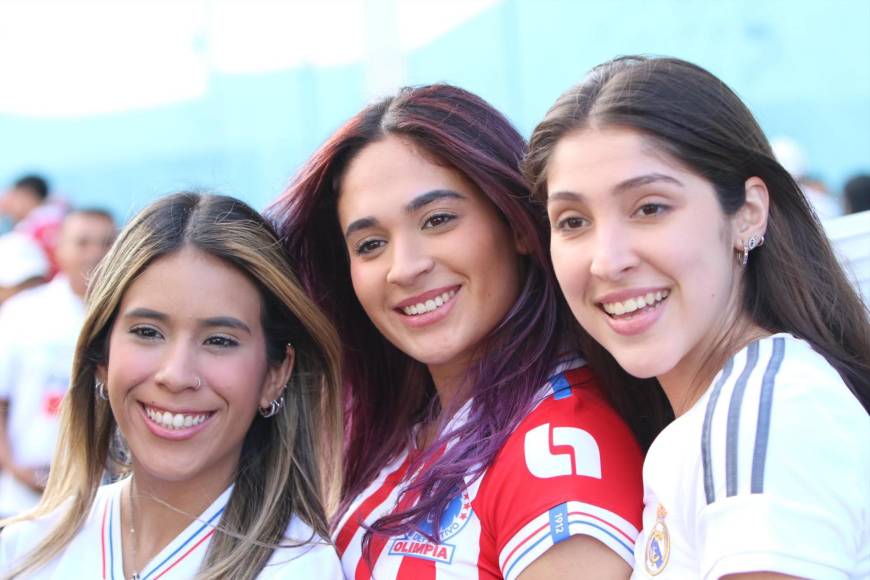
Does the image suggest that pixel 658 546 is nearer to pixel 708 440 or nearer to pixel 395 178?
pixel 708 440

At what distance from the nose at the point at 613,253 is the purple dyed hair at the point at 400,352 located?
1.54 feet

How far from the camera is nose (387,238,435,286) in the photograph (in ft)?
7.75

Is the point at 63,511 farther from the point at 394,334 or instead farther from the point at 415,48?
the point at 415,48

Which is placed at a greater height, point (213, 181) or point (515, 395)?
point (213, 181)

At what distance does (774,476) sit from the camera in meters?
1.47

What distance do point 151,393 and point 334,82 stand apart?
3953 millimetres

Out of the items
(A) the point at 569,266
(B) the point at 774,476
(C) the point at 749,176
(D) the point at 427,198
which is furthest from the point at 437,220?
(B) the point at 774,476

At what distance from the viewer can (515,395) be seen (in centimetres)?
228

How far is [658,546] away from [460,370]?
86 centimetres

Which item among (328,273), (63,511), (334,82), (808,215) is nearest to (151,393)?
(63,511)

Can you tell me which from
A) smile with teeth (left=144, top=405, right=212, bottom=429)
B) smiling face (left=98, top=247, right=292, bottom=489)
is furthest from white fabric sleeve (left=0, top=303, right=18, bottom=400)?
smile with teeth (left=144, top=405, right=212, bottom=429)

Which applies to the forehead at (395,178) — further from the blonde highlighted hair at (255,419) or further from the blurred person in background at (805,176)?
the blurred person in background at (805,176)

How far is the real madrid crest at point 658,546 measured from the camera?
1.74 meters

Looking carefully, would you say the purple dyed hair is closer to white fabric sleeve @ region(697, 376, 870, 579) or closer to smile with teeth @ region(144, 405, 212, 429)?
smile with teeth @ region(144, 405, 212, 429)
